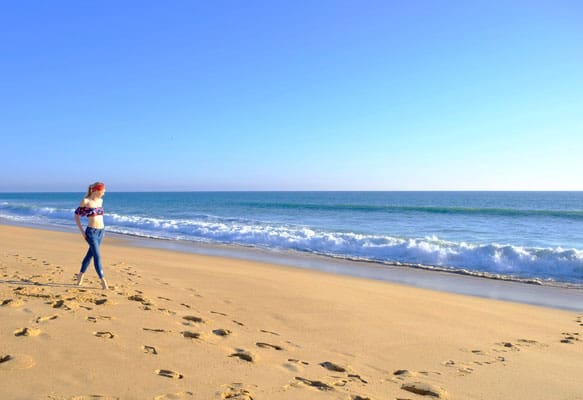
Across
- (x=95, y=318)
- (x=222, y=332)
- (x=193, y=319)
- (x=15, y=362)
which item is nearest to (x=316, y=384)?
(x=222, y=332)

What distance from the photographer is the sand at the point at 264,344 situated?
123 inches

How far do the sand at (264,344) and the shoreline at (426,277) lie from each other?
1.23 metres

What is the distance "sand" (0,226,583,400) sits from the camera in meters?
3.13

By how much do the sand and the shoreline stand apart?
1234mm

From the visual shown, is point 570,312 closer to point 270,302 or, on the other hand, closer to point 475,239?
point 270,302

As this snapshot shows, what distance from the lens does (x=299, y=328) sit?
16.5ft

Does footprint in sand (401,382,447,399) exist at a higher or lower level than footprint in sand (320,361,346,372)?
lower

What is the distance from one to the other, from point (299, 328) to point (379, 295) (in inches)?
118

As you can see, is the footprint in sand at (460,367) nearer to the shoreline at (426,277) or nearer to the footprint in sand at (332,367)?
the footprint in sand at (332,367)

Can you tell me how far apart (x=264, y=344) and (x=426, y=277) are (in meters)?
7.57

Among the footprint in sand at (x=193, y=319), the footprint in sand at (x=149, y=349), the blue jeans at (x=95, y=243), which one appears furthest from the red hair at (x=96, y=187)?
the footprint in sand at (x=149, y=349)

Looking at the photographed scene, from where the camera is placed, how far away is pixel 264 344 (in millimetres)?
4238

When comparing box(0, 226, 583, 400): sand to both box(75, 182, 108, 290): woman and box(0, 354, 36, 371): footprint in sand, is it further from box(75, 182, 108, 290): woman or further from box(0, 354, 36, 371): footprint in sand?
box(75, 182, 108, 290): woman

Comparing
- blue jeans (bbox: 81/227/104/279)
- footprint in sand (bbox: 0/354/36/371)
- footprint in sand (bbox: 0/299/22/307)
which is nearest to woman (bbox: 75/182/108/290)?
blue jeans (bbox: 81/227/104/279)
